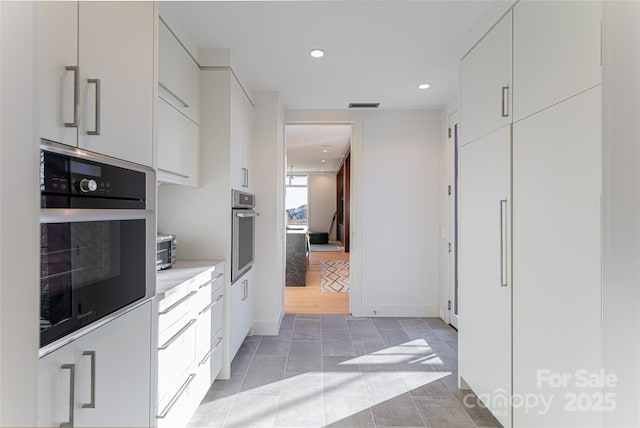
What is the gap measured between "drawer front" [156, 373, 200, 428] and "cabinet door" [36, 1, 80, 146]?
1239mm

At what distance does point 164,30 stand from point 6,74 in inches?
59.0

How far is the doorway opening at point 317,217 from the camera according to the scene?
4.77 meters

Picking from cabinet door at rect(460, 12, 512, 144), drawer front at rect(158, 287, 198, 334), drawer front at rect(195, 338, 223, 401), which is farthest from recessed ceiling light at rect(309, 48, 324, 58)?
drawer front at rect(195, 338, 223, 401)

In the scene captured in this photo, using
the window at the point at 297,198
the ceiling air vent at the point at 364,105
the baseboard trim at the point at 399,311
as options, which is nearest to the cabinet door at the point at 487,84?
Answer: the ceiling air vent at the point at 364,105

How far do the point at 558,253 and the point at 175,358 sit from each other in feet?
5.88

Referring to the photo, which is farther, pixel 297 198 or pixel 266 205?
pixel 297 198

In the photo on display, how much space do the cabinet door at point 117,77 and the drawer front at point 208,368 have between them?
133 cm

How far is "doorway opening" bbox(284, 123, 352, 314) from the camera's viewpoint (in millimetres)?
4770

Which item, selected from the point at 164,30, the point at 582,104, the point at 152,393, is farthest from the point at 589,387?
the point at 164,30

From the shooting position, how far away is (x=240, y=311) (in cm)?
270

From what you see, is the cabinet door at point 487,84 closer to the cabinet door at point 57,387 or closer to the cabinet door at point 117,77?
the cabinet door at point 117,77

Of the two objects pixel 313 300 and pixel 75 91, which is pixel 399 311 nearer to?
pixel 313 300

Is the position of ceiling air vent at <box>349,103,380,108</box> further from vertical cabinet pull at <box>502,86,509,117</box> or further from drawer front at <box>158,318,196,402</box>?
drawer front at <box>158,318,196,402</box>

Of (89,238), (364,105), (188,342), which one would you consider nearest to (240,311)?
(188,342)
